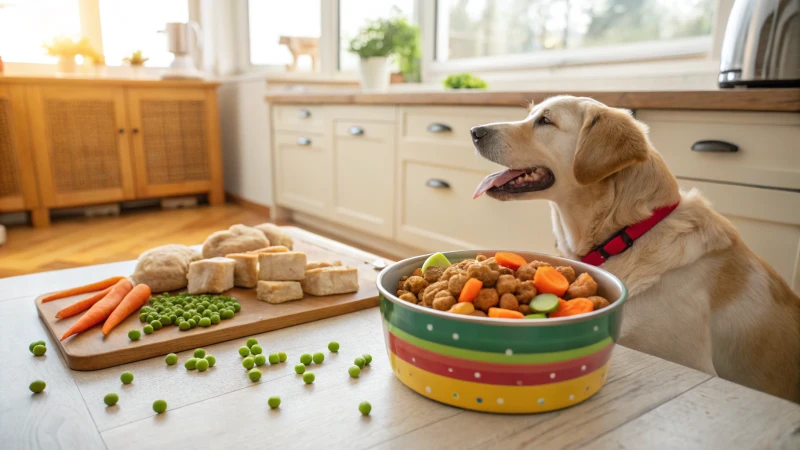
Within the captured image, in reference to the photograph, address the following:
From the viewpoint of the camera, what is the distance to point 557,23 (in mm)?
3525

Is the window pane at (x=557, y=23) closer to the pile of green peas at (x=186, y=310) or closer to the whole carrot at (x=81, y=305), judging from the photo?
the pile of green peas at (x=186, y=310)

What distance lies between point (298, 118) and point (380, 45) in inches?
33.5

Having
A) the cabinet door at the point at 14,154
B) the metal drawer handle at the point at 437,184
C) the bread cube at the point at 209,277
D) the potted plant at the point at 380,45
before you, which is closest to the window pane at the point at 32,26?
the cabinet door at the point at 14,154

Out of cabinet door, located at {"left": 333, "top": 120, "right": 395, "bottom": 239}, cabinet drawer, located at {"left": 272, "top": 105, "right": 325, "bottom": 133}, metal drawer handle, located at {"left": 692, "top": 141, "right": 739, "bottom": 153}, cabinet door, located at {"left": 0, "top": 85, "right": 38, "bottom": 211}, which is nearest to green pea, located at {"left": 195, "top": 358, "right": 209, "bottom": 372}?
metal drawer handle, located at {"left": 692, "top": 141, "right": 739, "bottom": 153}

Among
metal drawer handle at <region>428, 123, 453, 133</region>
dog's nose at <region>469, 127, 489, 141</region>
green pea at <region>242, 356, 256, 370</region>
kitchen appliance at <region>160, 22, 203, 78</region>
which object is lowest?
green pea at <region>242, 356, 256, 370</region>

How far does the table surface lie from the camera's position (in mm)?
670

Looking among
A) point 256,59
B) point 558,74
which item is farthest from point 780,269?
Answer: point 256,59

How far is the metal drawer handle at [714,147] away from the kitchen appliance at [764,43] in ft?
0.70

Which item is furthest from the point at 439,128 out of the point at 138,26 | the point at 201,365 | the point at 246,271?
the point at 138,26

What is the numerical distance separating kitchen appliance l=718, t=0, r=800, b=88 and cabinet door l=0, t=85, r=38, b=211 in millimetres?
4529

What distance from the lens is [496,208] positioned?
2.79 metres

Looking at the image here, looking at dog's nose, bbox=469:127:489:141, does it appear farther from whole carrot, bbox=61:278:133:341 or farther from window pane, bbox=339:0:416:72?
window pane, bbox=339:0:416:72

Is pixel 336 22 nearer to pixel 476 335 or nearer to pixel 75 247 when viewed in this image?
pixel 75 247

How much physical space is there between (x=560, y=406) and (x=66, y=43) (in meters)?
5.16
